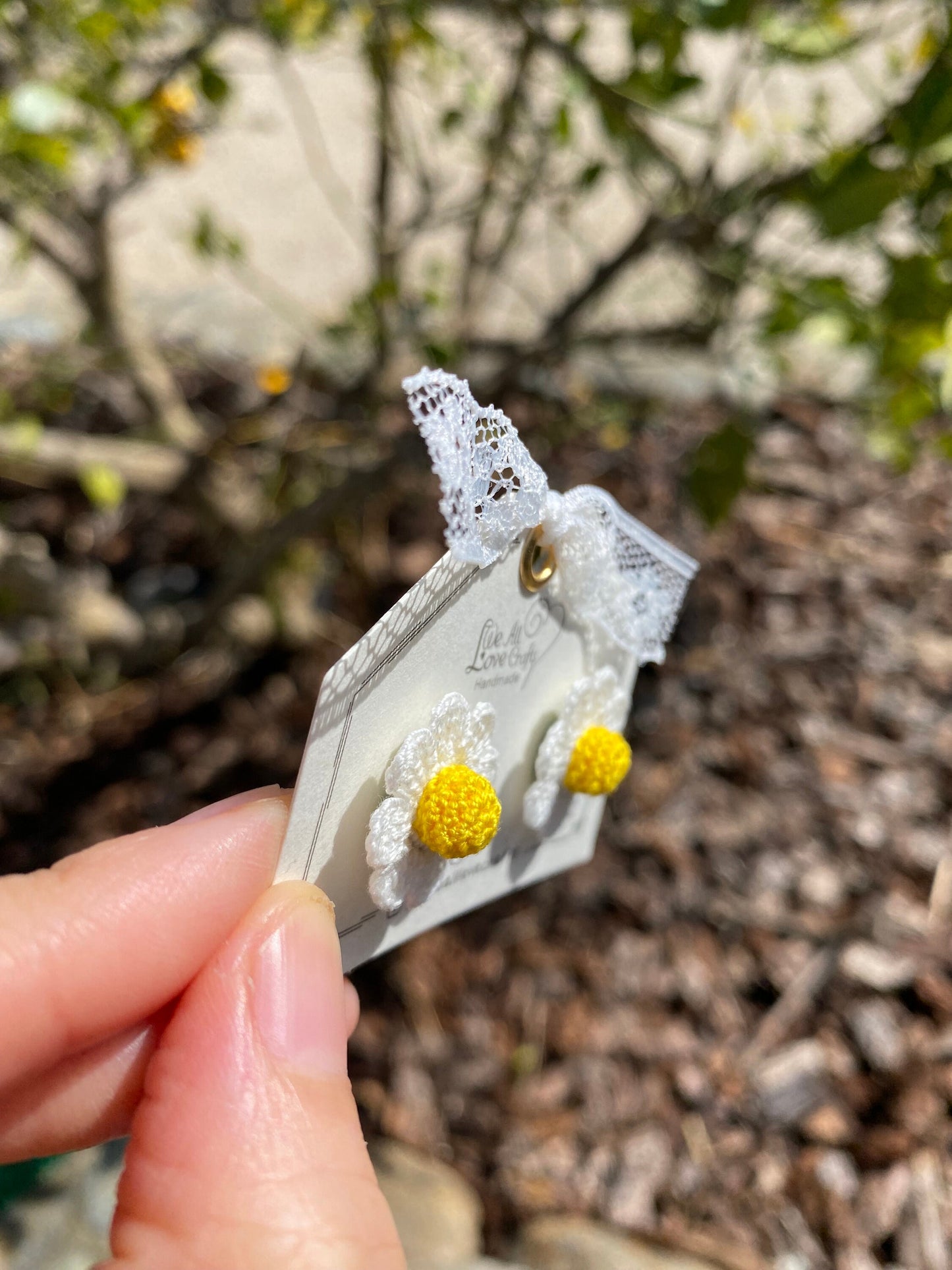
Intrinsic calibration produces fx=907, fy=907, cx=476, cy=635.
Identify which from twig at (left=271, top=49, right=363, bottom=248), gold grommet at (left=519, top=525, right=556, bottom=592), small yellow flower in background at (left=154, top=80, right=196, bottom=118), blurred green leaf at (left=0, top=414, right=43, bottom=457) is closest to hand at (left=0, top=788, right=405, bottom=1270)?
gold grommet at (left=519, top=525, right=556, bottom=592)

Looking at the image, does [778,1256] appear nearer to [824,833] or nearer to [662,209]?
[824,833]

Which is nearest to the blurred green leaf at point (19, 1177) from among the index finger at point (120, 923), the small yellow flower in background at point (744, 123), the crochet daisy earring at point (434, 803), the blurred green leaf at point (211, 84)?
the index finger at point (120, 923)

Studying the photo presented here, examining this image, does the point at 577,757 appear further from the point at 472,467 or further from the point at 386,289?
the point at 386,289

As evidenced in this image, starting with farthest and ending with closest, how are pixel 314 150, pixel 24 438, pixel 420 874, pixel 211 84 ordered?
pixel 314 150, pixel 24 438, pixel 211 84, pixel 420 874

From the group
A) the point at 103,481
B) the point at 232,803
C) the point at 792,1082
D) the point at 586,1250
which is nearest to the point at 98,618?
the point at 103,481

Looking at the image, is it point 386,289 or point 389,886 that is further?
point 386,289

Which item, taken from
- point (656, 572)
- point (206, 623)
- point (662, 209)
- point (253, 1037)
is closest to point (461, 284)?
point (662, 209)

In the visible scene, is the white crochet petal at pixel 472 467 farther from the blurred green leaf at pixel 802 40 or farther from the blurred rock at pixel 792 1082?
the blurred rock at pixel 792 1082
